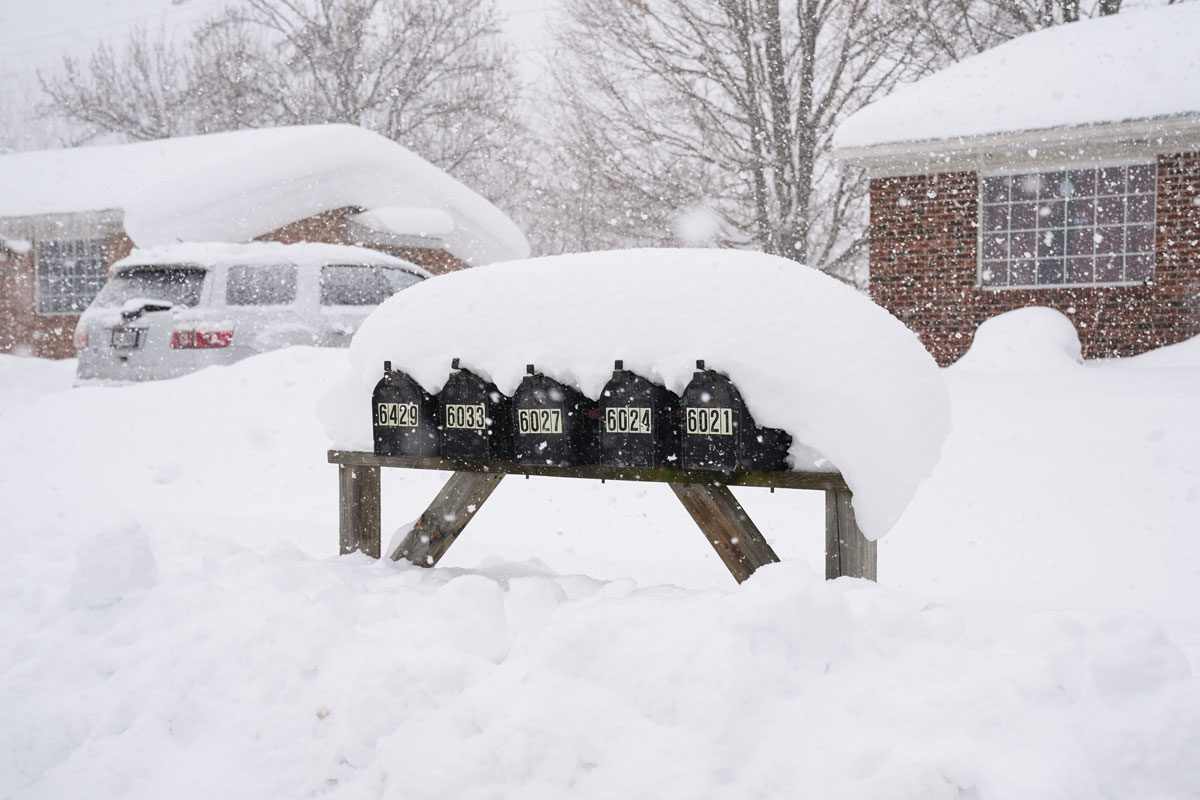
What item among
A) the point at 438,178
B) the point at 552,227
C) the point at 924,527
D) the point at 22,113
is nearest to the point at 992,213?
the point at 924,527

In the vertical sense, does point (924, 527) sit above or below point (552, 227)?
below

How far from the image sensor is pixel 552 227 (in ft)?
102

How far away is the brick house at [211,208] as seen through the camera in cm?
1362

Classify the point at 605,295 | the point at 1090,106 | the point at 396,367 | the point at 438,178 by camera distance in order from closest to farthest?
the point at 605,295 → the point at 396,367 → the point at 1090,106 → the point at 438,178

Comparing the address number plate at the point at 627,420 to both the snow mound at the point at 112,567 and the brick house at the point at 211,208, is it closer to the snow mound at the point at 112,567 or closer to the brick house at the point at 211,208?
the snow mound at the point at 112,567

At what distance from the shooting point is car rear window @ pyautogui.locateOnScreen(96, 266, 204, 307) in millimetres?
8562

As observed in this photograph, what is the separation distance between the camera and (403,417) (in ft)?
12.3

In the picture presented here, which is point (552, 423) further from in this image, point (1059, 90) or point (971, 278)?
point (1059, 90)

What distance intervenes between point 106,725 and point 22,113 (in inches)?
1732

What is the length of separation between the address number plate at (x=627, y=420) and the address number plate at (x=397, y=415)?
2.85ft

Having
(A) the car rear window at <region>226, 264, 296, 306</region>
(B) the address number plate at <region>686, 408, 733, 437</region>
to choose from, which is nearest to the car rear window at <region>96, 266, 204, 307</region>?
(A) the car rear window at <region>226, 264, 296, 306</region>

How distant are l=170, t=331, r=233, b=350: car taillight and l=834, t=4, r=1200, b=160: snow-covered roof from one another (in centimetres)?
699

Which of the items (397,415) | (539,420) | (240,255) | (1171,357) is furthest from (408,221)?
(539,420)

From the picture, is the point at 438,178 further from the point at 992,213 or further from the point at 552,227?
Result: the point at 552,227
